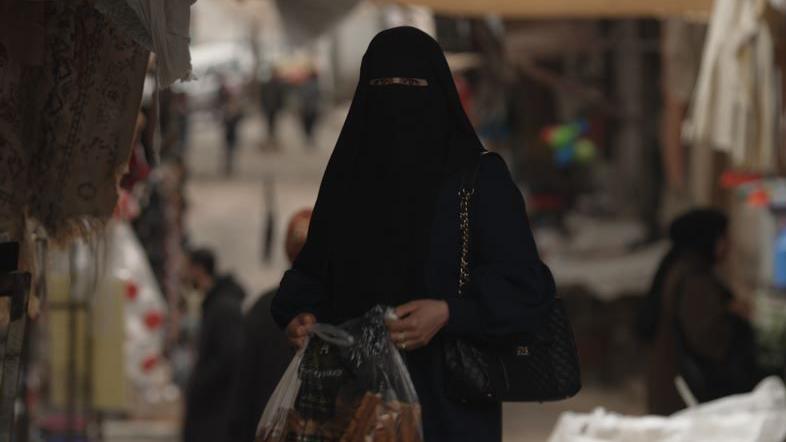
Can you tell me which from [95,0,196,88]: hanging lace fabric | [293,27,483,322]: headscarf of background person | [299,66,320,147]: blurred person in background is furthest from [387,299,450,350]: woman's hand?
[299,66,320,147]: blurred person in background

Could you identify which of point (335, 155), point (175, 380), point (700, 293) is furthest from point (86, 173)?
point (175, 380)

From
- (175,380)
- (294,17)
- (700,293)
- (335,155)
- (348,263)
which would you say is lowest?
(175,380)

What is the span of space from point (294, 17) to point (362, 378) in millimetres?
4167

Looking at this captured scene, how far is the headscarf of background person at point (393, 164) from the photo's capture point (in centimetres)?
357

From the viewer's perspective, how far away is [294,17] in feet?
24.2

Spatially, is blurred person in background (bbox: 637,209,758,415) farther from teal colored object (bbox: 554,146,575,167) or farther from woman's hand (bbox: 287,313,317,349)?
teal colored object (bbox: 554,146,575,167)

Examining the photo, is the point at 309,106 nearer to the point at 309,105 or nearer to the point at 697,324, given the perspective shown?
the point at 309,105

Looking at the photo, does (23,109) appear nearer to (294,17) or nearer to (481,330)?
(481,330)

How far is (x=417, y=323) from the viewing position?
340cm

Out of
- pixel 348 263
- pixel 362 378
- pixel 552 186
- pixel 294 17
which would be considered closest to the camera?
pixel 362 378

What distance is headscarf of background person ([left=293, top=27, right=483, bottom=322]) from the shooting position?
357 centimetres

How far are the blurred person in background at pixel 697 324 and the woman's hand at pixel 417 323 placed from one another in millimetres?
3214

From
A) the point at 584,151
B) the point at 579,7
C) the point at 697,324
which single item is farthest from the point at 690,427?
the point at 584,151

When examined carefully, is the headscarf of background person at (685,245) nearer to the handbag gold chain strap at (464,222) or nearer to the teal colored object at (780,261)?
the handbag gold chain strap at (464,222)
